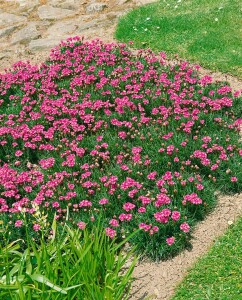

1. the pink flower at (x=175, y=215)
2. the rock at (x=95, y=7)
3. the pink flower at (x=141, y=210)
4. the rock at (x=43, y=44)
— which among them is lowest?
the pink flower at (x=175, y=215)

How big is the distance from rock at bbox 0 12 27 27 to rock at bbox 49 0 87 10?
31.9 inches

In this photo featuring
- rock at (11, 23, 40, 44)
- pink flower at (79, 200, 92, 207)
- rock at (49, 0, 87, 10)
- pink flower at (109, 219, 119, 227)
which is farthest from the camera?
rock at (49, 0, 87, 10)

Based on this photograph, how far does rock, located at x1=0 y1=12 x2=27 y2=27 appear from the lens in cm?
1021

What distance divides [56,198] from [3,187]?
64 cm

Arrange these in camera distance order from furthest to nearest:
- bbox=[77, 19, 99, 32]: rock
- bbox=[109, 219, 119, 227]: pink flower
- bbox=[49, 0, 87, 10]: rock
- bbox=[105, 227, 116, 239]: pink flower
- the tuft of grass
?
bbox=[49, 0, 87, 10]: rock, bbox=[77, 19, 99, 32]: rock, bbox=[109, 219, 119, 227]: pink flower, bbox=[105, 227, 116, 239]: pink flower, the tuft of grass

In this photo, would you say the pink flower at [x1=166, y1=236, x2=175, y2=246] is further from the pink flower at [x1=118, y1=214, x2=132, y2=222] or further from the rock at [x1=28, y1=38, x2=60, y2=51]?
the rock at [x1=28, y1=38, x2=60, y2=51]

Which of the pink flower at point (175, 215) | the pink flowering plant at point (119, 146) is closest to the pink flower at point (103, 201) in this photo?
the pink flowering plant at point (119, 146)

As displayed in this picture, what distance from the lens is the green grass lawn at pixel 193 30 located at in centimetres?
795

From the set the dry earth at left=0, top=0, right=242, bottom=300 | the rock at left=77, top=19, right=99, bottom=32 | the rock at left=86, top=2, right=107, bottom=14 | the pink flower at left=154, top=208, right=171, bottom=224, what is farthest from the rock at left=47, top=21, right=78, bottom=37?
the pink flower at left=154, top=208, right=171, bottom=224

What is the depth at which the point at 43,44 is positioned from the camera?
915 centimetres

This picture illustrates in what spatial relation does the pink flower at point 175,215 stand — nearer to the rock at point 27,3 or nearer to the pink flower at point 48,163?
the pink flower at point 48,163

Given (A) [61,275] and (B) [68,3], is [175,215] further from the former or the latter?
(B) [68,3]

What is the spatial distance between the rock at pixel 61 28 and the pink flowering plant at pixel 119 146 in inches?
76.3

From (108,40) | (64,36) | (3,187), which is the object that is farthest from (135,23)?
(3,187)
